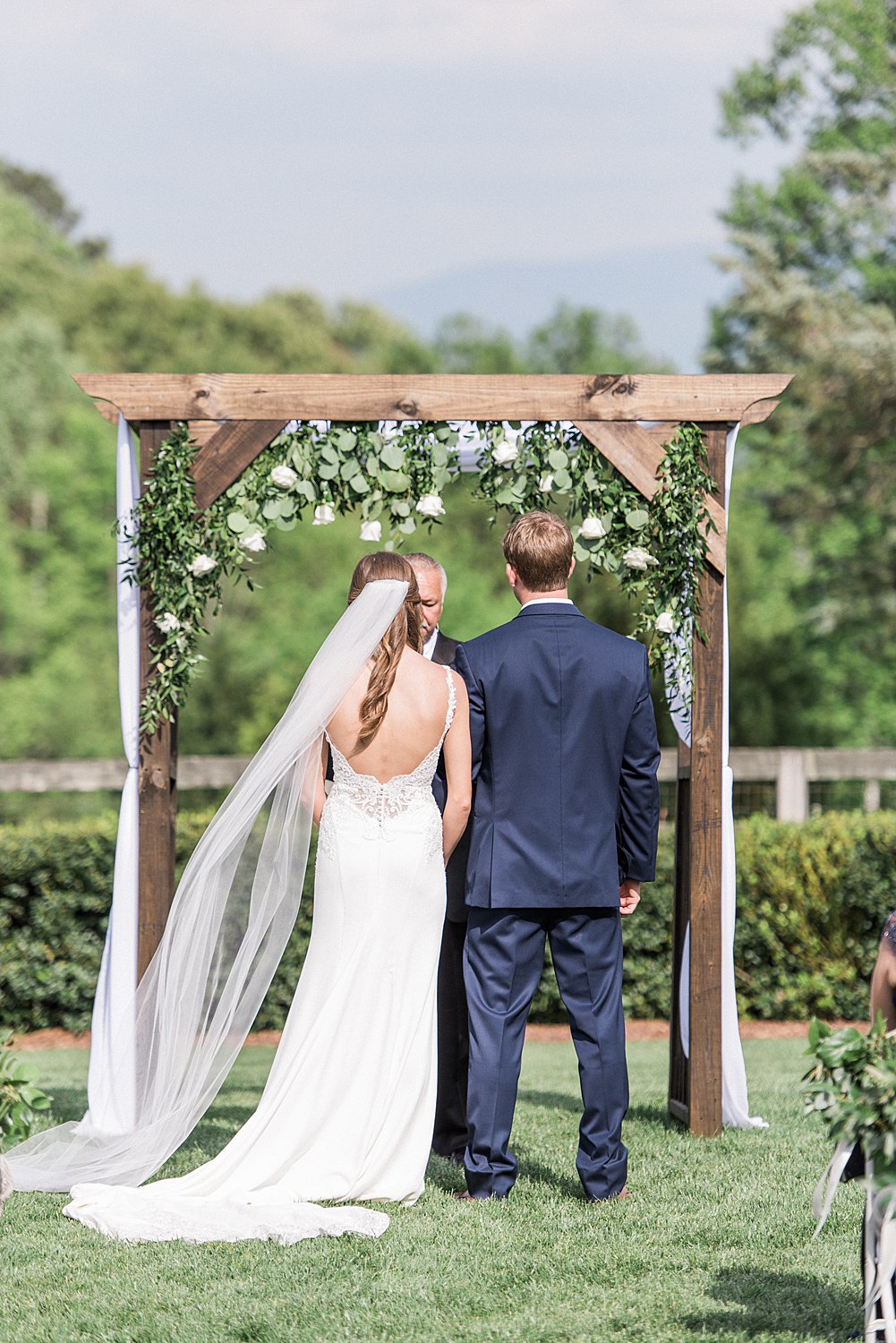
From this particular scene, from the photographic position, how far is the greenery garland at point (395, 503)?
5.50 meters

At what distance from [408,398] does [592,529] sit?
2.92 ft

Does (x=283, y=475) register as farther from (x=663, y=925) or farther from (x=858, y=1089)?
(x=663, y=925)

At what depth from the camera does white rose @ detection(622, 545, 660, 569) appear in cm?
548

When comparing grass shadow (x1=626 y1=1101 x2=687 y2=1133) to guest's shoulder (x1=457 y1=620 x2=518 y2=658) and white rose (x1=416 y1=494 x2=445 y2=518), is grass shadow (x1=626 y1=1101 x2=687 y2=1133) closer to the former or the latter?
guest's shoulder (x1=457 y1=620 x2=518 y2=658)

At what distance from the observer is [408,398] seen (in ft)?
18.0

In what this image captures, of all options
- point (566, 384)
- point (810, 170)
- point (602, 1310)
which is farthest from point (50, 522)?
point (602, 1310)

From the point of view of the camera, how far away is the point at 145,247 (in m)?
39.7

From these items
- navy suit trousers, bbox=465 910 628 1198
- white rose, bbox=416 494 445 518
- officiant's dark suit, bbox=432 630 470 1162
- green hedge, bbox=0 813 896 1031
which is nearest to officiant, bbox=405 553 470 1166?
officiant's dark suit, bbox=432 630 470 1162

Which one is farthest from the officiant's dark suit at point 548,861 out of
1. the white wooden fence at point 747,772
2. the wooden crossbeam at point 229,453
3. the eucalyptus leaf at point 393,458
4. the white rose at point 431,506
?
the white wooden fence at point 747,772

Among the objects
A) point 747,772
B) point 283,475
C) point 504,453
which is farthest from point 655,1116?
point 747,772

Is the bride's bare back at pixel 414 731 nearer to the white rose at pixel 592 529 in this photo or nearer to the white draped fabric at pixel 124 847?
the white rose at pixel 592 529

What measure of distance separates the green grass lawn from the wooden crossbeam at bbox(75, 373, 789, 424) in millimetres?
2839

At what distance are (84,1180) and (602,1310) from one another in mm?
1916

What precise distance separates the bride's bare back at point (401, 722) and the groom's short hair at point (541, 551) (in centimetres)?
42
